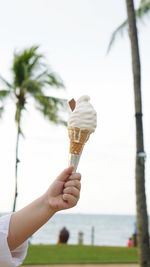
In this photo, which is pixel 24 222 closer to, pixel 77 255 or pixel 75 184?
pixel 75 184

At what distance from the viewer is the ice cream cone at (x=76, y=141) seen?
2.69 metres

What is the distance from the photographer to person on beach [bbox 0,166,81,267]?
291cm

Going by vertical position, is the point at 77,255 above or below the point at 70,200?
below

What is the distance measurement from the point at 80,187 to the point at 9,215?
0.50 meters

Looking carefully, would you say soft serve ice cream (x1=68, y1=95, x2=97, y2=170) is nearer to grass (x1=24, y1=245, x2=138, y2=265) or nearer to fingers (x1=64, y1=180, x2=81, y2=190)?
fingers (x1=64, y1=180, x2=81, y2=190)

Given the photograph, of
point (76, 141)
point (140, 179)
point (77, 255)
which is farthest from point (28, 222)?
point (77, 255)

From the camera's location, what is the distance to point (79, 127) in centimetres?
270

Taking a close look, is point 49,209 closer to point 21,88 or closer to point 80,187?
point 80,187

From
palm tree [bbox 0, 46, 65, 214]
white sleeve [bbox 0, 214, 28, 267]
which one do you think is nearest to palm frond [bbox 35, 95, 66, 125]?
palm tree [bbox 0, 46, 65, 214]

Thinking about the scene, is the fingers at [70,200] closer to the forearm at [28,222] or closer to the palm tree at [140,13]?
the forearm at [28,222]

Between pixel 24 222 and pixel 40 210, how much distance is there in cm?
10

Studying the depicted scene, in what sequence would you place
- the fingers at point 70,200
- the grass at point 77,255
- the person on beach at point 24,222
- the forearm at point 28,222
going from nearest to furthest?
the fingers at point 70,200 < the person on beach at point 24,222 < the forearm at point 28,222 < the grass at point 77,255

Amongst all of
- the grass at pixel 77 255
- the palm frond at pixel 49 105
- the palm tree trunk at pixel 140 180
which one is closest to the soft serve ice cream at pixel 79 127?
the palm tree trunk at pixel 140 180

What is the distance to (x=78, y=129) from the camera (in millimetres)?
2703
